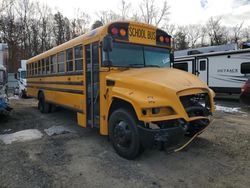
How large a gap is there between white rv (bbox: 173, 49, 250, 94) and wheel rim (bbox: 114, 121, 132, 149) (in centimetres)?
852

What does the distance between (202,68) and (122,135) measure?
36.2 feet

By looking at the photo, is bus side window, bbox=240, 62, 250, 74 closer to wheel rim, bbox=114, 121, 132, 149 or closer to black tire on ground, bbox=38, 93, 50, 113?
black tire on ground, bbox=38, 93, 50, 113

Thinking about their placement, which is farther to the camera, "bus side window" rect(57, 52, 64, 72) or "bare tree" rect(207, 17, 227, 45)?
"bare tree" rect(207, 17, 227, 45)

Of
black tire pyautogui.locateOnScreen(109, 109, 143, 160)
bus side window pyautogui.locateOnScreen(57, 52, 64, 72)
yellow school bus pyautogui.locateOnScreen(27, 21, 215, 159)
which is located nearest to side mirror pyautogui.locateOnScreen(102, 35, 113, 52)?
yellow school bus pyautogui.locateOnScreen(27, 21, 215, 159)

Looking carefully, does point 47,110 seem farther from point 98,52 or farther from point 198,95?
point 198,95

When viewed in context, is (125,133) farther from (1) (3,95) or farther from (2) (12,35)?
(2) (12,35)

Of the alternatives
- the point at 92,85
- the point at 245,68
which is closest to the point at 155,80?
the point at 92,85

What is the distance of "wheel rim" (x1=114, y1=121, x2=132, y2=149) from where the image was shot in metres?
4.47

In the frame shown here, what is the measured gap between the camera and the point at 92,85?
556 centimetres

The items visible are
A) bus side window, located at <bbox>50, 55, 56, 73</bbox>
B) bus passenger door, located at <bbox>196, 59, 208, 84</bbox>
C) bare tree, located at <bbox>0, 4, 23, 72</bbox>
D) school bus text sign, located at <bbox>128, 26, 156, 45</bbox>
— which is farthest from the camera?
bare tree, located at <bbox>0, 4, 23, 72</bbox>

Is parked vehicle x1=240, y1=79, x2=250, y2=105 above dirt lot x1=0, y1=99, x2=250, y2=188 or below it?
above

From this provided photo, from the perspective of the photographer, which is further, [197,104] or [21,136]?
[21,136]

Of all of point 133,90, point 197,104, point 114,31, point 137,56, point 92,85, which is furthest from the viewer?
point 92,85

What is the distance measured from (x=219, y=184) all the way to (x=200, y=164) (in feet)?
2.44
